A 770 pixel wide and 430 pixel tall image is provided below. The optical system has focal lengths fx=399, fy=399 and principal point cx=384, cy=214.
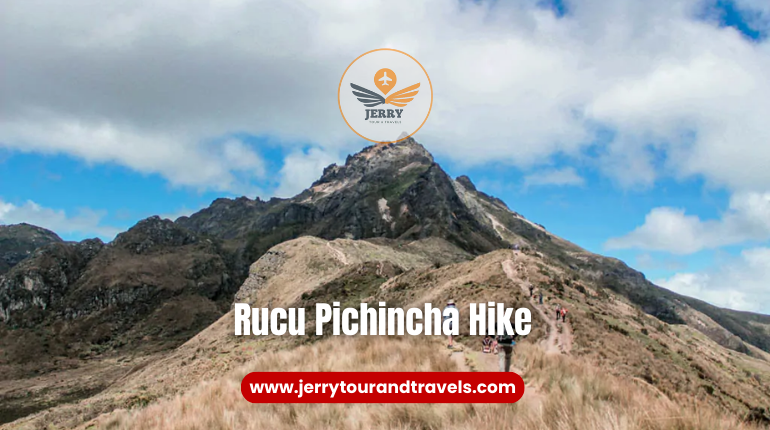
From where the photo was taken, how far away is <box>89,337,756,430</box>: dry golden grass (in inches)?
169

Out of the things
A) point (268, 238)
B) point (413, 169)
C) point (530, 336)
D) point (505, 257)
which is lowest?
point (530, 336)

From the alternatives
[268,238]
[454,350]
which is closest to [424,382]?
[454,350]

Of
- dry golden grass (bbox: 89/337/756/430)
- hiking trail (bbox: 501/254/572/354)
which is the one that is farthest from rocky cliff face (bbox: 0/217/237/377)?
dry golden grass (bbox: 89/337/756/430)

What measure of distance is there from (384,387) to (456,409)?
1871 millimetres

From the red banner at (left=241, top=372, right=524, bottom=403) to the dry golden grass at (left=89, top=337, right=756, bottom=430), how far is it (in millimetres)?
250

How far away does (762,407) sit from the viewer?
19.1m

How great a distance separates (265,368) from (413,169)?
609 ft

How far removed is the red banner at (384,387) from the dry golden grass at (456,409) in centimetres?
25

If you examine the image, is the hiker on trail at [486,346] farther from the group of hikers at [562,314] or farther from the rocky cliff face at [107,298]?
the rocky cliff face at [107,298]

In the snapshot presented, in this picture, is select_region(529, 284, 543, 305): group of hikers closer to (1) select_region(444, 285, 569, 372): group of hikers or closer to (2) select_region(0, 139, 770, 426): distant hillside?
(1) select_region(444, 285, 569, 372): group of hikers

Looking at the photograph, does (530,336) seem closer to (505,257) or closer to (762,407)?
(762,407)

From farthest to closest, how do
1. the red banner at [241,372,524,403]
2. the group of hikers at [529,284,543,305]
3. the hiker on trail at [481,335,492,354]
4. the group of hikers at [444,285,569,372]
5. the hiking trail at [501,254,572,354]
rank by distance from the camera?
the group of hikers at [529,284,543,305] < the hiking trail at [501,254,572,354] < the hiker on trail at [481,335,492,354] < the group of hikers at [444,285,569,372] < the red banner at [241,372,524,403]

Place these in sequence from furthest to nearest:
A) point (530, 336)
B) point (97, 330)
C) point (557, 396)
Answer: point (97, 330)
point (530, 336)
point (557, 396)

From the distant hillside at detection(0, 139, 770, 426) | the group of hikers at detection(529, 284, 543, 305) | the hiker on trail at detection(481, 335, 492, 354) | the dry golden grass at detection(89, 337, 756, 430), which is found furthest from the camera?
the distant hillside at detection(0, 139, 770, 426)
